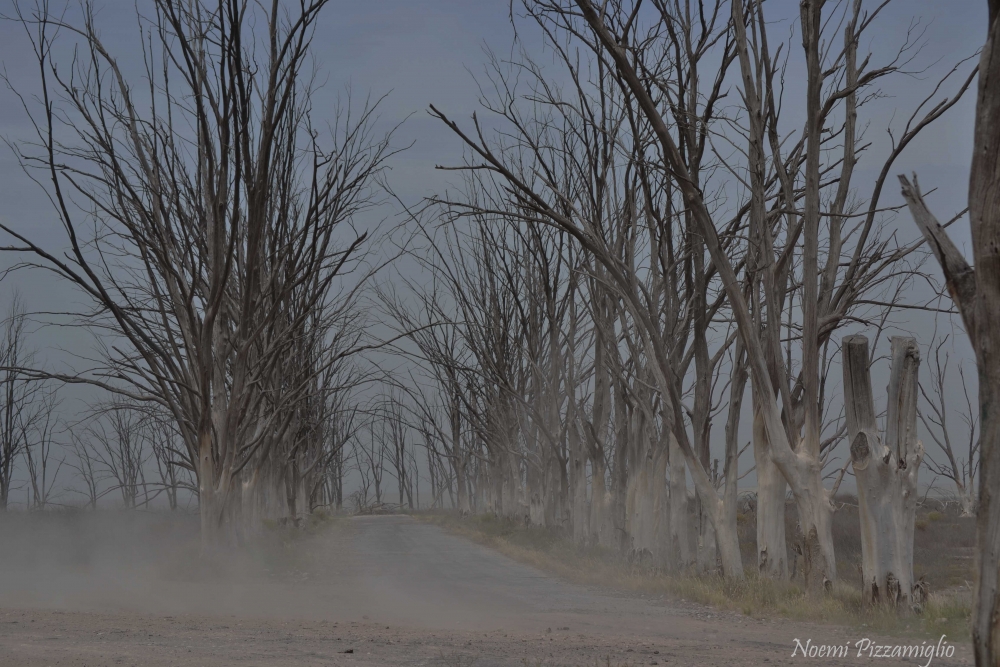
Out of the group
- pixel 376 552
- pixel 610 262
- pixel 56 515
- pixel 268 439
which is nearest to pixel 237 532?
pixel 268 439

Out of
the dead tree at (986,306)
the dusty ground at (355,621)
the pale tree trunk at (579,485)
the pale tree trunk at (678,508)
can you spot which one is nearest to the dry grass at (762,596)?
the dusty ground at (355,621)

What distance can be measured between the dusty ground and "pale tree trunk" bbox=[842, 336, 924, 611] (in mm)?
765

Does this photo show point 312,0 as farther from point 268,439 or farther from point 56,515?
point 56,515

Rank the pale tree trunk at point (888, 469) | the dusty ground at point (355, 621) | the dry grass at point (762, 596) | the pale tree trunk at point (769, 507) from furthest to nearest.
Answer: the pale tree trunk at point (769, 507) → the pale tree trunk at point (888, 469) → the dry grass at point (762, 596) → the dusty ground at point (355, 621)

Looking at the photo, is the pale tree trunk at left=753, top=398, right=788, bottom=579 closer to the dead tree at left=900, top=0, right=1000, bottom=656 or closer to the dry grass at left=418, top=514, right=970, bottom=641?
the dry grass at left=418, top=514, right=970, bottom=641

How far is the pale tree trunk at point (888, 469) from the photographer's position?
7641 millimetres

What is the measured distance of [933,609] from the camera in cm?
741

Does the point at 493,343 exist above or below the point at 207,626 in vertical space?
above

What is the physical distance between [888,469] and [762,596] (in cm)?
206

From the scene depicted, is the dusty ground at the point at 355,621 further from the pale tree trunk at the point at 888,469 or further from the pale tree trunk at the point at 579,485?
the pale tree trunk at the point at 579,485

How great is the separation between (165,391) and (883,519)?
937 cm

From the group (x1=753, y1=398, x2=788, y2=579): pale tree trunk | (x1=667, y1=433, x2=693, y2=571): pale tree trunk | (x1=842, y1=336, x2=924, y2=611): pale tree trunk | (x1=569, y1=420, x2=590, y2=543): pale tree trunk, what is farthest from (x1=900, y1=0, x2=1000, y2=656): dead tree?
(x1=569, y1=420, x2=590, y2=543): pale tree trunk

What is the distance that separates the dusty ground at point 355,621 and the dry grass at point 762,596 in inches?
10.6

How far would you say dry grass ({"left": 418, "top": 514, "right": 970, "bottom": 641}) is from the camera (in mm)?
7109
